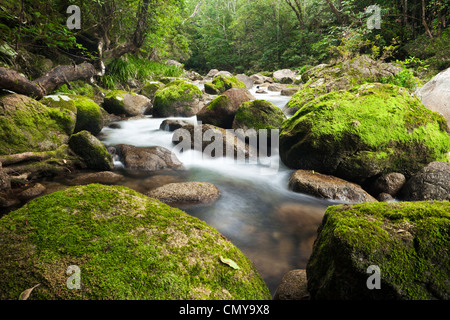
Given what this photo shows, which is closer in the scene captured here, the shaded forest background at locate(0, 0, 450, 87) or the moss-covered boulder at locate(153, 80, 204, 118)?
the shaded forest background at locate(0, 0, 450, 87)

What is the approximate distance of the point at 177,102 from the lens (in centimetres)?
1086

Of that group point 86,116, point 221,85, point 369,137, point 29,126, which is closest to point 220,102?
point 86,116

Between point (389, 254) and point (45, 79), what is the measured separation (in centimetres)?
984

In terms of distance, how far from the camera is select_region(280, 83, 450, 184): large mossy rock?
4805 millimetres

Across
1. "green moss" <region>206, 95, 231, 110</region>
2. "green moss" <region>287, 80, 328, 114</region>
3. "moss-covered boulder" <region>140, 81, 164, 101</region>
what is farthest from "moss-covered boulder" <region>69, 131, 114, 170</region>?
"moss-covered boulder" <region>140, 81, 164, 101</region>

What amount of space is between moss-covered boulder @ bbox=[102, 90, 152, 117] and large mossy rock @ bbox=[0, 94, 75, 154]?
458 centimetres

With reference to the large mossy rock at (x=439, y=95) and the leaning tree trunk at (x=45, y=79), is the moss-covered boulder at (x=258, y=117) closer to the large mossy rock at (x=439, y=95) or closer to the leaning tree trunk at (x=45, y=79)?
the large mossy rock at (x=439, y=95)

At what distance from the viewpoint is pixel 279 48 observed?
2503 cm

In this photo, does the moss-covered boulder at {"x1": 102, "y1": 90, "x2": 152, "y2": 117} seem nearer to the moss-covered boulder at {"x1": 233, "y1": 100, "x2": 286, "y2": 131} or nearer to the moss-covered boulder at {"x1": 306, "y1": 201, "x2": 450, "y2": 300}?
the moss-covered boulder at {"x1": 233, "y1": 100, "x2": 286, "y2": 131}

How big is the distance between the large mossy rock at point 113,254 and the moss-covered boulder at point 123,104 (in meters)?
9.37

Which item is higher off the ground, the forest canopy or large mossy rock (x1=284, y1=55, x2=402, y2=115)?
the forest canopy
